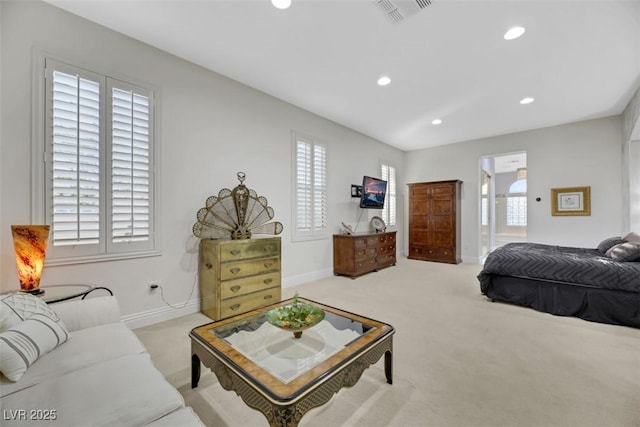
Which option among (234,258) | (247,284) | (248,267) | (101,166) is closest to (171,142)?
(101,166)

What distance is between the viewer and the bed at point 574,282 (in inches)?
108

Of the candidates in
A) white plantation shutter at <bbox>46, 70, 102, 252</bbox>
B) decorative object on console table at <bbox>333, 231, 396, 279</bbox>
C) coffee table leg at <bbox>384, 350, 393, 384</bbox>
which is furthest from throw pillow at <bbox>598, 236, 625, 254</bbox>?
white plantation shutter at <bbox>46, 70, 102, 252</bbox>

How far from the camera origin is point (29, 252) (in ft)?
6.20

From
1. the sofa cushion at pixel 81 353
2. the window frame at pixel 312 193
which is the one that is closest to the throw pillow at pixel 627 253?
the window frame at pixel 312 193

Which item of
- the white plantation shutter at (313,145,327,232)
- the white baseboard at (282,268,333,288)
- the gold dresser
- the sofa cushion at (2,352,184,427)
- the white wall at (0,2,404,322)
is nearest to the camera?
the sofa cushion at (2,352,184,427)

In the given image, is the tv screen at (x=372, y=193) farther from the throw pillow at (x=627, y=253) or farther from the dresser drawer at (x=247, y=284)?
the throw pillow at (x=627, y=253)

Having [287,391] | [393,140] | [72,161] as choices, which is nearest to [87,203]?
[72,161]

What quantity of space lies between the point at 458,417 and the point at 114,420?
168cm

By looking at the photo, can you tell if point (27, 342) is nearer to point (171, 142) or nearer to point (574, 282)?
point (171, 142)

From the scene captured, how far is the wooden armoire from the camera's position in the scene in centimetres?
614

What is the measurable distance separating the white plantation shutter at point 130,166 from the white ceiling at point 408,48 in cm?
71

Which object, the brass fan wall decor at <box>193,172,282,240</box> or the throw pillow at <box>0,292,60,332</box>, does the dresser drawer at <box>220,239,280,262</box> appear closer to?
the brass fan wall decor at <box>193,172,282,240</box>

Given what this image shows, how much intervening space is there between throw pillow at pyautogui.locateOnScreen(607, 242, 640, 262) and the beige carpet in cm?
76

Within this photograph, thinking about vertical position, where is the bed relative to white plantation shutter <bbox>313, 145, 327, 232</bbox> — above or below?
below
